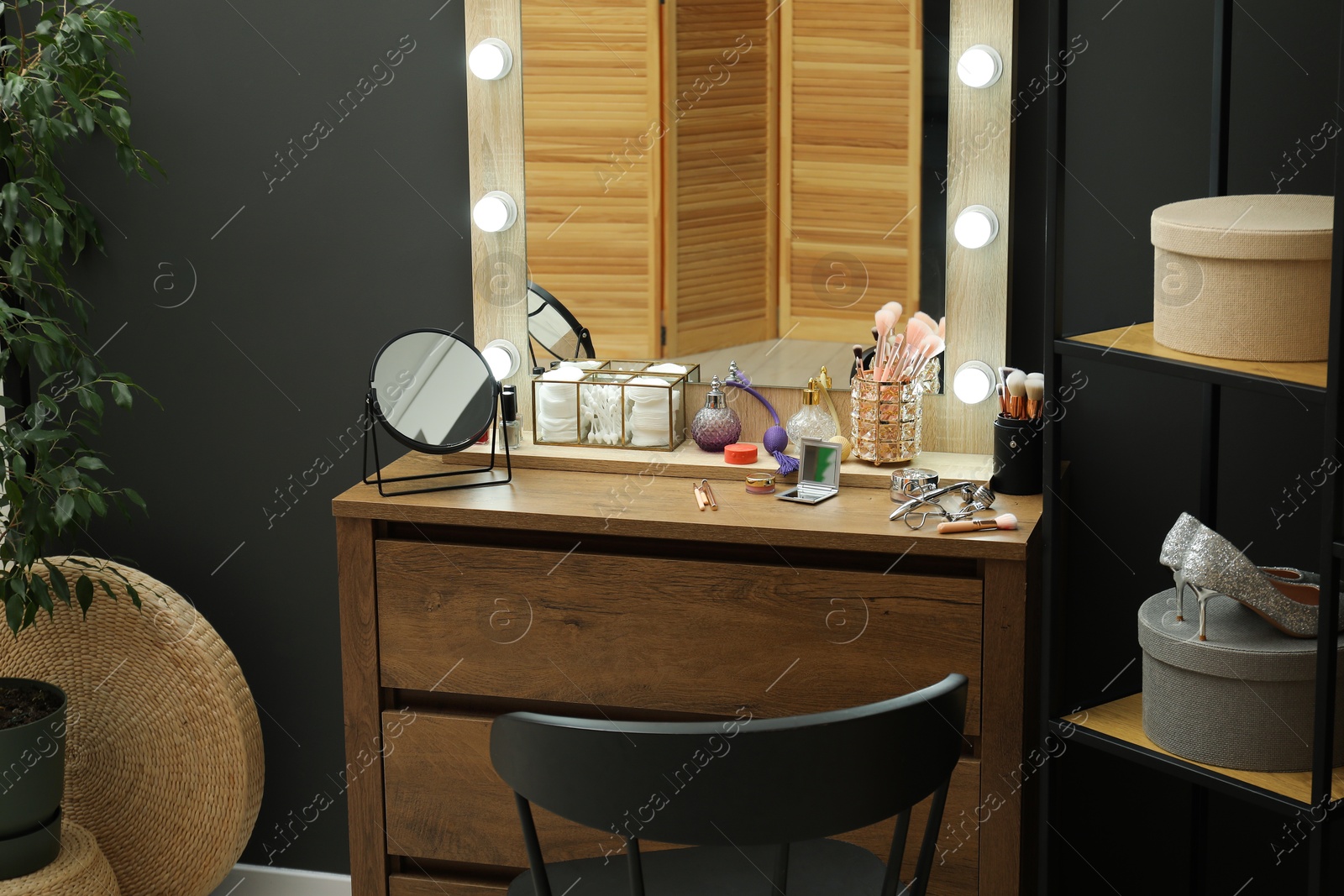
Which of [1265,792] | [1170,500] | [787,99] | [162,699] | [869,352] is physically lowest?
[162,699]

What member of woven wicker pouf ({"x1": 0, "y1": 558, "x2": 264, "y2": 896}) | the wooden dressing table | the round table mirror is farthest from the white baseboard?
the round table mirror

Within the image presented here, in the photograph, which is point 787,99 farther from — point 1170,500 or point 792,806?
point 792,806

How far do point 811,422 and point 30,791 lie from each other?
1464mm

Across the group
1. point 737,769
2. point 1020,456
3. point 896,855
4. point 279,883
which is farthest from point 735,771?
point 279,883

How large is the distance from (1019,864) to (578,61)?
1.46 metres

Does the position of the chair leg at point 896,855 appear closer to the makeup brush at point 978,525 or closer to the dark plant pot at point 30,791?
the makeup brush at point 978,525

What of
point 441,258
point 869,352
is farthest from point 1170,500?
point 441,258

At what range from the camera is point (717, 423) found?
225 cm

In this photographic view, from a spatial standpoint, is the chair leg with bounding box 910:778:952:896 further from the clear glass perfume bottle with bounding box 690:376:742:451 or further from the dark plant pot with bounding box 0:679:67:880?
the dark plant pot with bounding box 0:679:67:880

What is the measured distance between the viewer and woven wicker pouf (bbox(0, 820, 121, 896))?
7.57ft

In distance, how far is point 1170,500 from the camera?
2.19m

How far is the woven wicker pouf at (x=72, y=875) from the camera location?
2.31m

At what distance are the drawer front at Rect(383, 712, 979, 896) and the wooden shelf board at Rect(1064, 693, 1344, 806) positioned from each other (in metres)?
0.76

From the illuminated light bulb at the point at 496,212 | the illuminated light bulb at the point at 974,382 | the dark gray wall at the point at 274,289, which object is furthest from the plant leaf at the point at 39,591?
the illuminated light bulb at the point at 974,382
